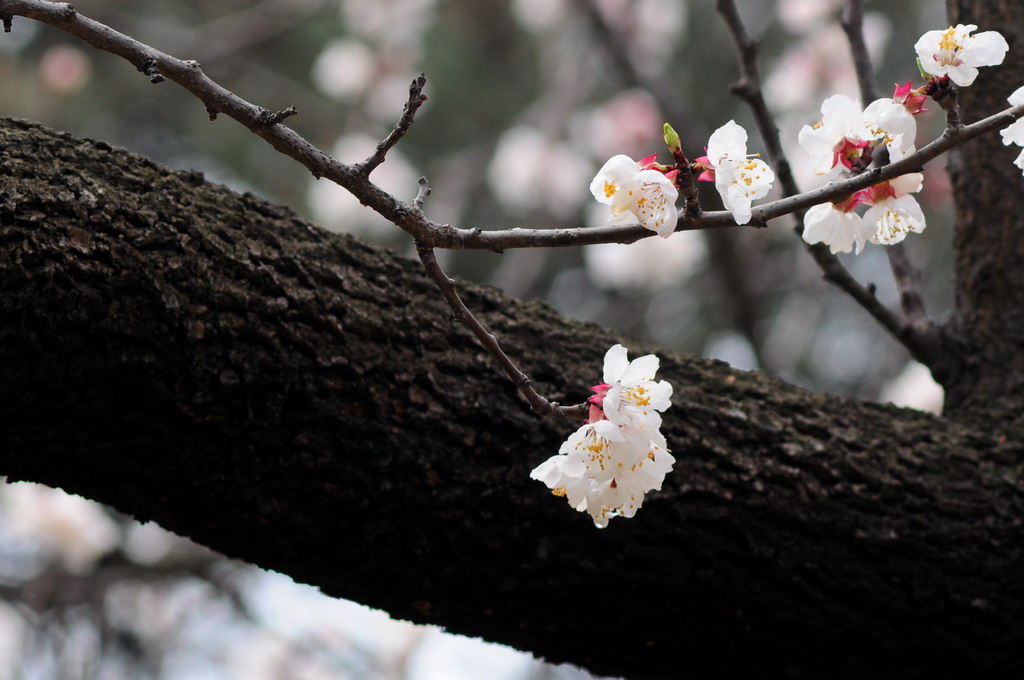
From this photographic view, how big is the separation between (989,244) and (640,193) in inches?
36.4

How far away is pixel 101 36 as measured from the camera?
0.75 m

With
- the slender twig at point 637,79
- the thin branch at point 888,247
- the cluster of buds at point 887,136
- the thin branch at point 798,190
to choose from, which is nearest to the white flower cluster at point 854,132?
the cluster of buds at point 887,136

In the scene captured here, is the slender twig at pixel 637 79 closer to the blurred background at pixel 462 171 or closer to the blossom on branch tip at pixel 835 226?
the blurred background at pixel 462 171

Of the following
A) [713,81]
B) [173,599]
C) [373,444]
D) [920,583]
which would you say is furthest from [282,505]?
[713,81]

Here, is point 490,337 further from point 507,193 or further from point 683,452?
point 507,193

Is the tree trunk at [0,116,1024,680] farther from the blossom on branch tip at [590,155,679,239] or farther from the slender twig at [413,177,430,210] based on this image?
the blossom on branch tip at [590,155,679,239]

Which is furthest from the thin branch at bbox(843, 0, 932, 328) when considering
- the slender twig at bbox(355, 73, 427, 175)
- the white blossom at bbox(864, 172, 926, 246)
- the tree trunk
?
the slender twig at bbox(355, 73, 427, 175)

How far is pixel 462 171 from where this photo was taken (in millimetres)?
3793

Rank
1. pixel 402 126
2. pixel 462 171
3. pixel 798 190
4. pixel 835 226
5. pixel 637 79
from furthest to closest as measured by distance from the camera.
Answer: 1. pixel 462 171
2. pixel 637 79
3. pixel 798 190
4. pixel 835 226
5. pixel 402 126

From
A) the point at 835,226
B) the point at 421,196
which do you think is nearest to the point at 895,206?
the point at 835,226

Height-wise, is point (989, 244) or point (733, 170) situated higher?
point (989, 244)

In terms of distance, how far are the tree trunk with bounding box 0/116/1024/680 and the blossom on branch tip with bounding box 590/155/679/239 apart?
1.02 ft

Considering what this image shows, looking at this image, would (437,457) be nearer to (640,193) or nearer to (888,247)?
(640,193)

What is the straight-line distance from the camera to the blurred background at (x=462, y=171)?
8.82 feet
